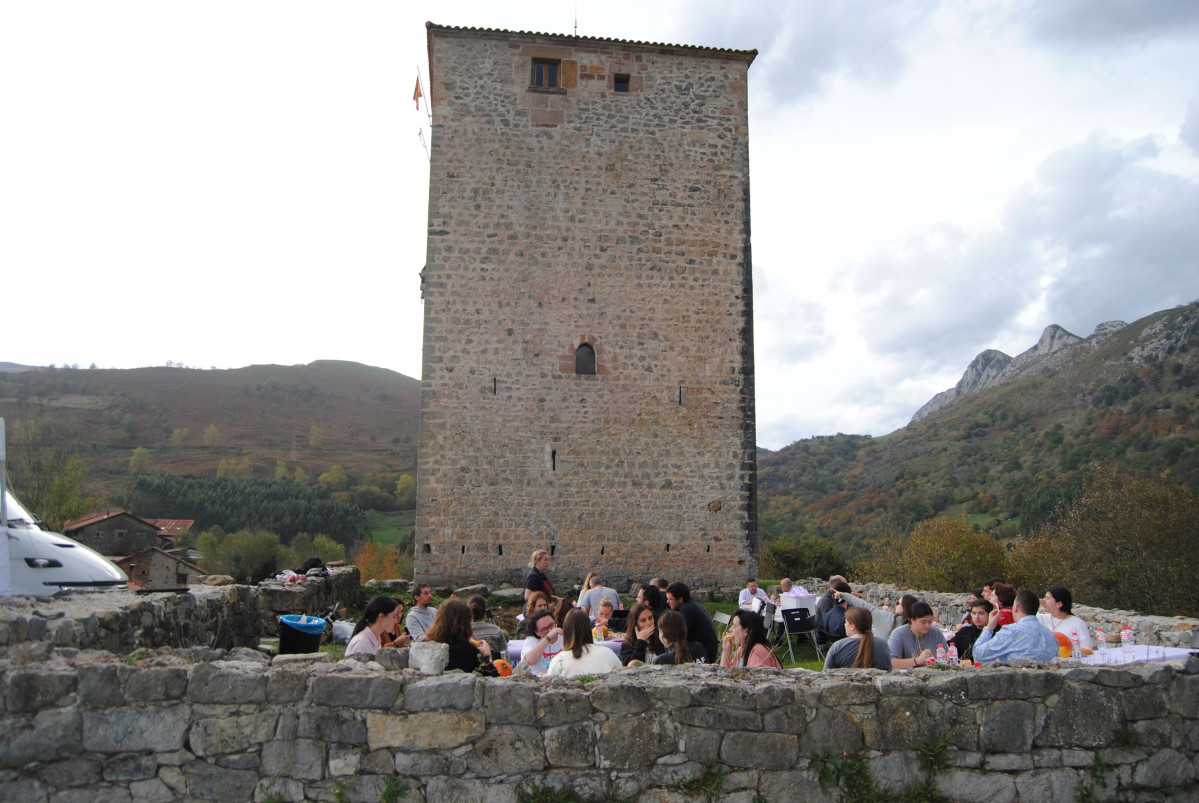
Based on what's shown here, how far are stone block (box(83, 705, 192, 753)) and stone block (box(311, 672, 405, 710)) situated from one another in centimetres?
78

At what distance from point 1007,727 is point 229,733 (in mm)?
4830

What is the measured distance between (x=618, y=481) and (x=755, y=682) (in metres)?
9.85

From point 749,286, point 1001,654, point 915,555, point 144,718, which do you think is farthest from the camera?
point 915,555

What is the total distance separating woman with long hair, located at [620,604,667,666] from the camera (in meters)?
6.66

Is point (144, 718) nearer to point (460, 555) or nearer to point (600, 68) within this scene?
point (460, 555)

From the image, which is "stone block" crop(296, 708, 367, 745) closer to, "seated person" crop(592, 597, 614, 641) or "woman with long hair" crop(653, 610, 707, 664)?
"woman with long hair" crop(653, 610, 707, 664)

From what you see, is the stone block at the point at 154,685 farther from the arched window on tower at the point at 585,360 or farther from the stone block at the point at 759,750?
the arched window on tower at the point at 585,360

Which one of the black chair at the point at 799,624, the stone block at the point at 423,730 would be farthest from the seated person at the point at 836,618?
the stone block at the point at 423,730

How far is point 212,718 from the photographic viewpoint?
4.64m

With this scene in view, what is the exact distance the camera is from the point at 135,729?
4.60m

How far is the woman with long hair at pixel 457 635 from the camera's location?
5707 millimetres

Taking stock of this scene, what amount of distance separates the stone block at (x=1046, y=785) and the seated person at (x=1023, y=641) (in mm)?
1016

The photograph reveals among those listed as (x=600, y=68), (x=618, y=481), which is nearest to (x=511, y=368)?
(x=618, y=481)

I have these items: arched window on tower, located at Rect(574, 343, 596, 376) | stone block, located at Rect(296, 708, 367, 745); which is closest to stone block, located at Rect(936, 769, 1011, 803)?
stone block, located at Rect(296, 708, 367, 745)
